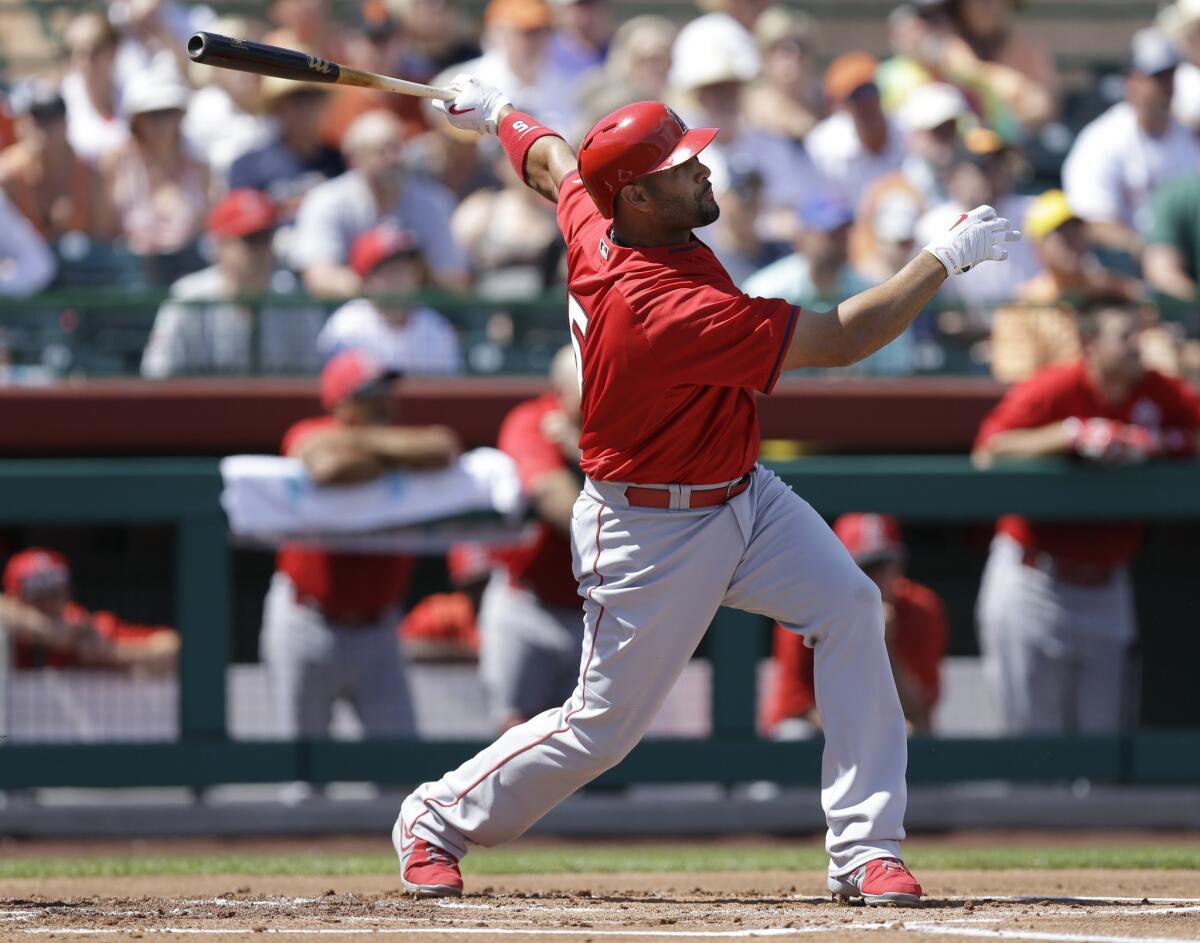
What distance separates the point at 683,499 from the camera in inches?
176

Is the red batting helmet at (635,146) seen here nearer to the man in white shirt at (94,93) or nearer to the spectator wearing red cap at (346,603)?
the spectator wearing red cap at (346,603)

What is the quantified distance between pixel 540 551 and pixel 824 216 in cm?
256

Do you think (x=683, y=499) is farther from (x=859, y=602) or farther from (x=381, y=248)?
(x=381, y=248)

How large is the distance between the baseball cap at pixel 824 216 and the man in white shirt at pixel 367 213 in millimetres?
1639

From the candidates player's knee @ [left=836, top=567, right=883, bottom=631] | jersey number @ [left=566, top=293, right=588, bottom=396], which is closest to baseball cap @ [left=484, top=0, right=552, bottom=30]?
jersey number @ [left=566, top=293, right=588, bottom=396]

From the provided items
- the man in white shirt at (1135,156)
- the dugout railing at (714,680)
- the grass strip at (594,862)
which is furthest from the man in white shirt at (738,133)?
the grass strip at (594,862)

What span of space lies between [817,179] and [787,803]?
3844 mm

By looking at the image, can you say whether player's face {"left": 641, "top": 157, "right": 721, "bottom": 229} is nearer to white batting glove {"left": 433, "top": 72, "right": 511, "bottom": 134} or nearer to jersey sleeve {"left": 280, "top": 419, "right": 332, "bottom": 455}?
white batting glove {"left": 433, "top": 72, "right": 511, "bottom": 134}

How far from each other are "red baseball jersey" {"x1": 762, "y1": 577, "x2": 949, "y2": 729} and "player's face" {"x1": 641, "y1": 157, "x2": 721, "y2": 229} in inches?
121

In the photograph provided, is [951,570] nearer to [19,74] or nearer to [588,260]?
[588,260]

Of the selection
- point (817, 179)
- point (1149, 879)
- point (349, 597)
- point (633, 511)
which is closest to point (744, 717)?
point (349, 597)

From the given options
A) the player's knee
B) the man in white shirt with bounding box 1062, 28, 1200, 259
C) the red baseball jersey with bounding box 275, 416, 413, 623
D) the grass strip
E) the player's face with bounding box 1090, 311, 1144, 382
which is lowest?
the grass strip

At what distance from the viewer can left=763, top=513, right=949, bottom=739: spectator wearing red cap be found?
721 cm

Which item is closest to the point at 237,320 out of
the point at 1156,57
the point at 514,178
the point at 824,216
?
the point at 514,178
